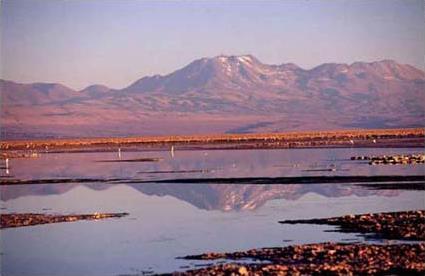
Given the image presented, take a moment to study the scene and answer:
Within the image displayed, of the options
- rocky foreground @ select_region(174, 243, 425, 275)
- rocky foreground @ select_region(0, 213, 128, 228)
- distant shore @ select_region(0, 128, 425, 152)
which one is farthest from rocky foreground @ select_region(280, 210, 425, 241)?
distant shore @ select_region(0, 128, 425, 152)

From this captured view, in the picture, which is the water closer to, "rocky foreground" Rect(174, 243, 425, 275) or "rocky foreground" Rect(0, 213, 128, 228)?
"rocky foreground" Rect(0, 213, 128, 228)

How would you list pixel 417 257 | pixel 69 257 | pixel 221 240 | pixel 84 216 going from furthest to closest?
pixel 84 216 → pixel 221 240 → pixel 69 257 → pixel 417 257

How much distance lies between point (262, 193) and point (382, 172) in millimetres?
11900

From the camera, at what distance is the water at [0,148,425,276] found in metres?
21.5

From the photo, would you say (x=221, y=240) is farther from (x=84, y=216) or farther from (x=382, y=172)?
(x=382, y=172)

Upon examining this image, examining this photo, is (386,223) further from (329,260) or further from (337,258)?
(329,260)

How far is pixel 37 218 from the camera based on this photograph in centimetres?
3052

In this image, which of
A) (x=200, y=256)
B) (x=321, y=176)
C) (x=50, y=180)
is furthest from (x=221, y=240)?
(x=50, y=180)

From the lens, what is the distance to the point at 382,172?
154ft

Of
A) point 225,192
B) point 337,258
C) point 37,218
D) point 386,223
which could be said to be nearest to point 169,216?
point 37,218

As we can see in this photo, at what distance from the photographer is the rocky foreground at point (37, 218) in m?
29.2

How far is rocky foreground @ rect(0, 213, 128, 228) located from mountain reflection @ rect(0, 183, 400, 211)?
4596mm

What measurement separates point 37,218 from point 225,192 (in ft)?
36.5

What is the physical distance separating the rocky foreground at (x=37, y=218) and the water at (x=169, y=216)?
0.86 metres
